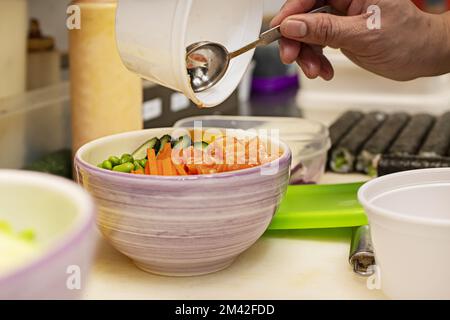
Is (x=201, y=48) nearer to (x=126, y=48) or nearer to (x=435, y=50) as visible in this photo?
(x=126, y=48)

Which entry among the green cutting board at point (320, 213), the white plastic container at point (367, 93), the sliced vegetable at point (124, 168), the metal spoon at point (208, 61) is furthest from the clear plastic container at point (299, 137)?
the white plastic container at point (367, 93)

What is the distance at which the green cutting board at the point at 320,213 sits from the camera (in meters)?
0.93

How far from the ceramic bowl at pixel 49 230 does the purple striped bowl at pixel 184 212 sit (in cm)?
21

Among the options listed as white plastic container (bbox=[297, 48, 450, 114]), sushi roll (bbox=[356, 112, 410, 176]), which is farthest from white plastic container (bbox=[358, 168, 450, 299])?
Result: white plastic container (bbox=[297, 48, 450, 114])

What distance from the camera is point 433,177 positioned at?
0.84 metres

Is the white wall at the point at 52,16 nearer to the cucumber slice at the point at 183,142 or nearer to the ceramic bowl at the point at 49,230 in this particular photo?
the cucumber slice at the point at 183,142

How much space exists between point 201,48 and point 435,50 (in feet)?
1.38

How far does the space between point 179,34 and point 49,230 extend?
0.33 m

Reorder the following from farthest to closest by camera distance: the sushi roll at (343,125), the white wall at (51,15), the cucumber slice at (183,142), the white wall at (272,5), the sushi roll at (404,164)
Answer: the white wall at (272,5)
the white wall at (51,15)
the sushi roll at (343,125)
the sushi roll at (404,164)
the cucumber slice at (183,142)

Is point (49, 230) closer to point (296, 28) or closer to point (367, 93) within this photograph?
point (296, 28)

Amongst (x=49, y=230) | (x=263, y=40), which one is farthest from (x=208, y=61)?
(x=49, y=230)

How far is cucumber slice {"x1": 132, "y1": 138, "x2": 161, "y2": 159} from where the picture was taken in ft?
3.03
